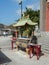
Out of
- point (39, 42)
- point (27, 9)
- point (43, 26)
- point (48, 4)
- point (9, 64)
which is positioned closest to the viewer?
point (9, 64)

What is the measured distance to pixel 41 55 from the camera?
14641mm

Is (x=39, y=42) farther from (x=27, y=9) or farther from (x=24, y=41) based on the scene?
(x=27, y=9)

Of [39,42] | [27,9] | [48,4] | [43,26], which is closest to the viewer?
[39,42]

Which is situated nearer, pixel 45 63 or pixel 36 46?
pixel 45 63

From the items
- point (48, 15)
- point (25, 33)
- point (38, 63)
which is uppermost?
point (48, 15)

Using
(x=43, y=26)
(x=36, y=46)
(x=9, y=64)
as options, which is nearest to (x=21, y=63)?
(x=9, y=64)

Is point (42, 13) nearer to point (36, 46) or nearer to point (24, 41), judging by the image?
point (24, 41)

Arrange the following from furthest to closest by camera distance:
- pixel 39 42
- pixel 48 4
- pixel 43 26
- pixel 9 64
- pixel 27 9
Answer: pixel 27 9 → pixel 43 26 → pixel 48 4 → pixel 39 42 → pixel 9 64

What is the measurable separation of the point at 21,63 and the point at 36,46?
2182 mm

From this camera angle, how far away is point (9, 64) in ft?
39.0

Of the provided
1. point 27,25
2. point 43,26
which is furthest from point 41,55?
point 43,26

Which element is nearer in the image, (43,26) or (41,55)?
(41,55)

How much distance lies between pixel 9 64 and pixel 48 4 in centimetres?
785

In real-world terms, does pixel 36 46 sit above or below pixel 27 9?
below
